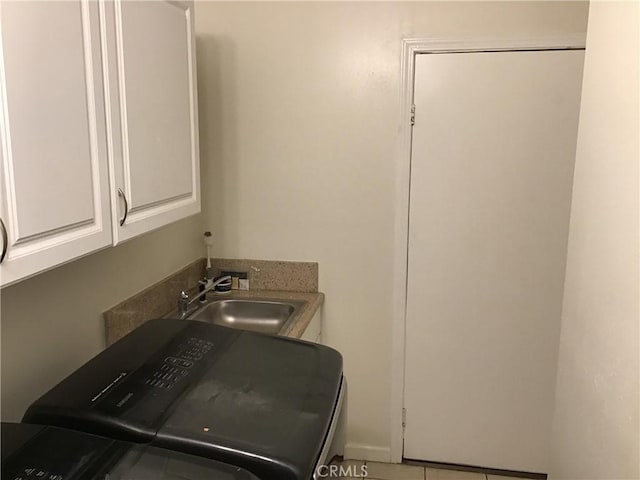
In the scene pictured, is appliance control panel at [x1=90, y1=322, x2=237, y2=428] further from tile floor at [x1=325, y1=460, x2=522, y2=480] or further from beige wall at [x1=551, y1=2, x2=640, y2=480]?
tile floor at [x1=325, y1=460, x2=522, y2=480]

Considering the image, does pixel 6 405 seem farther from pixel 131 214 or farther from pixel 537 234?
pixel 537 234

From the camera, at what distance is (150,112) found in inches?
62.4

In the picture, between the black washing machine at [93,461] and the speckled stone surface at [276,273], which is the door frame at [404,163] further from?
the black washing machine at [93,461]

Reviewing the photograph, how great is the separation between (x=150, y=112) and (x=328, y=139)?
113 cm

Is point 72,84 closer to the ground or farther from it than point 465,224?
farther from it

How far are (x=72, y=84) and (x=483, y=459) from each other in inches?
95.8

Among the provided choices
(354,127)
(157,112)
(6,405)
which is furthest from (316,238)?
(6,405)

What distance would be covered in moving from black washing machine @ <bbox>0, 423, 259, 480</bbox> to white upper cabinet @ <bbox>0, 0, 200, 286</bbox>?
36 cm

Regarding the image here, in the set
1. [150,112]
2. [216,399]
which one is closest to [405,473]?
[216,399]

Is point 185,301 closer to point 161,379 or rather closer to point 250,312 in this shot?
point 250,312

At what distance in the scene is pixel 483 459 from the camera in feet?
9.02

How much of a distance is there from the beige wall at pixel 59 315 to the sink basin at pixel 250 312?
0.43 m

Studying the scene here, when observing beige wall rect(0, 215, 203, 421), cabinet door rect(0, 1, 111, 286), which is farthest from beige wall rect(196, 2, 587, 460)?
cabinet door rect(0, 1, 111, 286)

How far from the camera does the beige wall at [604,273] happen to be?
1132 mm
